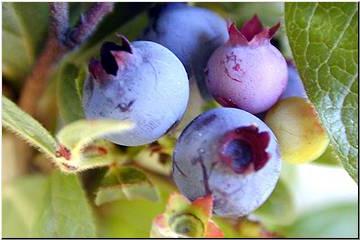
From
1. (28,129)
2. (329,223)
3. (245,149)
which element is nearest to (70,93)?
(28,129)

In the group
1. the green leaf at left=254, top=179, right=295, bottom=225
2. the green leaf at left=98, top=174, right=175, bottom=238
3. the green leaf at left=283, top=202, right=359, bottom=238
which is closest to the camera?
the green leaf at left=254, top=179, right=295, bottom=225

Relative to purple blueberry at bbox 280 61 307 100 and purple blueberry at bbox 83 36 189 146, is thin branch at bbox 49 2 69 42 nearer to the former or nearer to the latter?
purple blueberry at bbox 83 36 189 146

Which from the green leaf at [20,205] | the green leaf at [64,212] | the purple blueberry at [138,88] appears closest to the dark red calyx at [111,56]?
the purple blueberry at [138,88]

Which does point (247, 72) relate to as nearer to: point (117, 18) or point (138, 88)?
point (138, 88)

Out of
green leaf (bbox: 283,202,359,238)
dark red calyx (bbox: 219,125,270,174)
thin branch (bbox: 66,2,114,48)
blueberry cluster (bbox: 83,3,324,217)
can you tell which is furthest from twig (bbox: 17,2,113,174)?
green leaf (bbox: 283,202,359,238)

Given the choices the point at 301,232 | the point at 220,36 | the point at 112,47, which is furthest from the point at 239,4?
the point at 301,232

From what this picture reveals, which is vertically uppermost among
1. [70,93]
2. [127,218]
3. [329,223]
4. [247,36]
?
[247,36]
